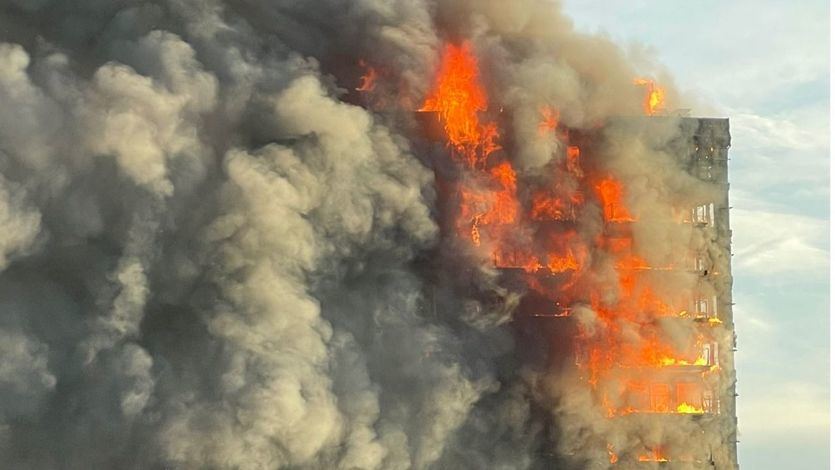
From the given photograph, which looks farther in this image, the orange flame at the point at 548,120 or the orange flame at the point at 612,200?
the orange flame at the point at 612,200

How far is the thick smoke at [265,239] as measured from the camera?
44281 millimetres

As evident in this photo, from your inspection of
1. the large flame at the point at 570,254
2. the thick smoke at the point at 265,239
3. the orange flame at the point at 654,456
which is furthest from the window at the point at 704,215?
the orange flame at the point at 654,456

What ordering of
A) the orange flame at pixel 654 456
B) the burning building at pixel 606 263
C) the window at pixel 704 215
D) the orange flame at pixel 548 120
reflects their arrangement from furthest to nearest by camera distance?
the window at pixel 704 215, the orange flame at pixel 654 456, the orange flame at pixel 548 120, the burning building at pixel 606 263

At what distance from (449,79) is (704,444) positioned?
20.6 m

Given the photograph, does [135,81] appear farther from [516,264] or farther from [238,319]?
[516,264]

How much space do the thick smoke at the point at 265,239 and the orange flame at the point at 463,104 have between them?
30.8 inches

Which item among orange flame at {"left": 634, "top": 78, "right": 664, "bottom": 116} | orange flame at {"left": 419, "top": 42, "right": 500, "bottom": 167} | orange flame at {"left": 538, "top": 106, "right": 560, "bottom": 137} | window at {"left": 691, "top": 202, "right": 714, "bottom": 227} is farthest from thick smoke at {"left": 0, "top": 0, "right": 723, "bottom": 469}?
orange flame at {"left": 634, "top": 78, "right": 664, "bottom": 116}

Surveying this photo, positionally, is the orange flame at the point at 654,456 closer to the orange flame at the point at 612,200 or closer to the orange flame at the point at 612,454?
the orange flame at the point at 612,454

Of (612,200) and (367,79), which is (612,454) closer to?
(612,200)

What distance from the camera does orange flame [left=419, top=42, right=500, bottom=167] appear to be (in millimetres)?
55875

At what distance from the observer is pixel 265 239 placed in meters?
47.8

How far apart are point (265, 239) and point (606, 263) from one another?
679 inches

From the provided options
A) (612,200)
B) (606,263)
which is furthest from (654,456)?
(612,200)

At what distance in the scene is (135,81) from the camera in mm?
44531
